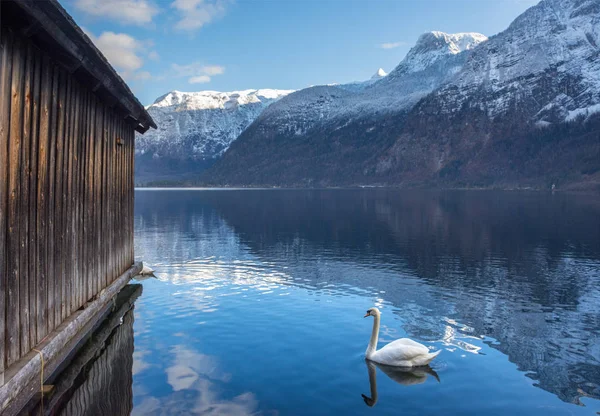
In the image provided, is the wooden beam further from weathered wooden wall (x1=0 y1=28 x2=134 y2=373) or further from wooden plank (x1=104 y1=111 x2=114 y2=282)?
wooden plank (x1=104 y1=111 x2=114 y2=282)

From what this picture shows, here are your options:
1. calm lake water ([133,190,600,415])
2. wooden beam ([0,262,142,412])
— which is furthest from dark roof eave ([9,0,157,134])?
calm lake water ([133,190,600,415])

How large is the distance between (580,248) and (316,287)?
2462cm

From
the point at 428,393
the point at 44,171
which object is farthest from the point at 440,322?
the point at 44,171

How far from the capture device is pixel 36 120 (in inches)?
395

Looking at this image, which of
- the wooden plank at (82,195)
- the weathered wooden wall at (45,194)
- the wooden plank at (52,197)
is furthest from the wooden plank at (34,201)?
the wooden plank at (82,195)

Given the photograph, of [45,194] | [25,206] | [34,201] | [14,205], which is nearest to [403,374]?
[45,194]

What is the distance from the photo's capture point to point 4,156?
8617mm

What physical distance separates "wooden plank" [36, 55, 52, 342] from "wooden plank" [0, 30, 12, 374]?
4.97ft

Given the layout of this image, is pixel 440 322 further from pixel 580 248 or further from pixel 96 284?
pixel 580 248

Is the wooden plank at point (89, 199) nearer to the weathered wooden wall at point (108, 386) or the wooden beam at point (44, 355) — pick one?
the wooden beam at point (44, 355)

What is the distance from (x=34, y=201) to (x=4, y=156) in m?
1.62

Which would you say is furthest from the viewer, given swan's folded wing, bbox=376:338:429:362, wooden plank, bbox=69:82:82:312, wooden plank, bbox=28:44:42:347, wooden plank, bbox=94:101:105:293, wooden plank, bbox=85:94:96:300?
wooden plank, bbox=94:101:105:293

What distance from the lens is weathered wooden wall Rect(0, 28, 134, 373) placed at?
8859 millimetres

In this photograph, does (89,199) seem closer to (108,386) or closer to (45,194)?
(45,194)
